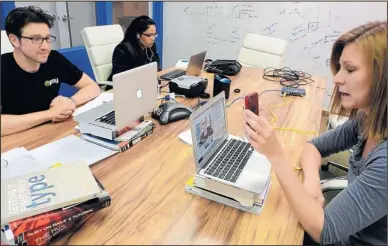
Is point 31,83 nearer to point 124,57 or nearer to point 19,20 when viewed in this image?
point 19,20

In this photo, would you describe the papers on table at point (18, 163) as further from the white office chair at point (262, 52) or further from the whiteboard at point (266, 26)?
the whiteboard at point (266, 26)

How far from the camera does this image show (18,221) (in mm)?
697

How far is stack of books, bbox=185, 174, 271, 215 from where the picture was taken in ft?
2.82

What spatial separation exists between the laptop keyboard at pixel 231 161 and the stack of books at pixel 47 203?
33 cm

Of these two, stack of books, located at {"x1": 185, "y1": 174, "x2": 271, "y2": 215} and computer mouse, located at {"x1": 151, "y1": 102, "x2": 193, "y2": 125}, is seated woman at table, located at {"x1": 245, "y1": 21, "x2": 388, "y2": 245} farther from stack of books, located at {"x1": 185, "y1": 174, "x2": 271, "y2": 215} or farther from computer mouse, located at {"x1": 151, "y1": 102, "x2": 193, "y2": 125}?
computer mouse, located at {"x1": 151, "y1": 102, "x2": 193, "y2": 125}

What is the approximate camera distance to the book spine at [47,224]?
0.69m

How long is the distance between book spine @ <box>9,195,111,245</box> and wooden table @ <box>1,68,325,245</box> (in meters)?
0.03

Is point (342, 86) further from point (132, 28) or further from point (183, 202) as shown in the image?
point (132, 28)

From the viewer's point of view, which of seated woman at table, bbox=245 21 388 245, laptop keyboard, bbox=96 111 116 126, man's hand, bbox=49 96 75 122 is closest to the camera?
seated woman at table, bbox=245 21 388 245

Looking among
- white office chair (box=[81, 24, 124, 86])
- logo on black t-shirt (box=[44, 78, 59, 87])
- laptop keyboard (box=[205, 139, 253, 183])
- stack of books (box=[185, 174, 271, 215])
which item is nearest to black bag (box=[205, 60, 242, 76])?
white office chair (box=[81, 24, 124, 86])

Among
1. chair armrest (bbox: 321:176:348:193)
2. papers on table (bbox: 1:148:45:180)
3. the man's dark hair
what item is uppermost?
the man's dark hair

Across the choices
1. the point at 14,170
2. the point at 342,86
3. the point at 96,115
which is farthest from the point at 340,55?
the point at 14,170

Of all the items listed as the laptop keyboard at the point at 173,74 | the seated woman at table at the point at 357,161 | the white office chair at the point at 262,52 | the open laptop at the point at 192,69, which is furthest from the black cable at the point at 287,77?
the seated woman at table at the point at 357,161

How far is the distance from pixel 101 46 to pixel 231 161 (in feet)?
6.49
